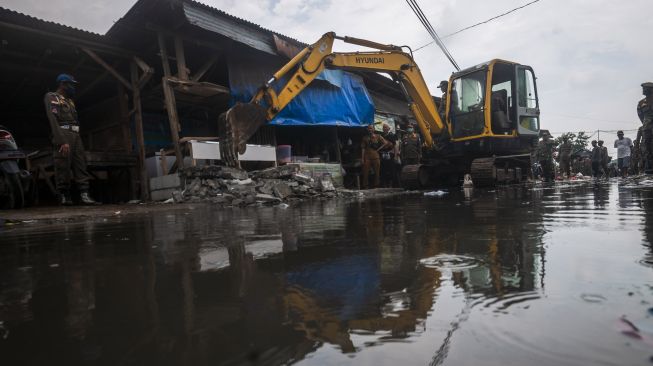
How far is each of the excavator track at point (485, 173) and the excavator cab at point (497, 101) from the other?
2.36ft

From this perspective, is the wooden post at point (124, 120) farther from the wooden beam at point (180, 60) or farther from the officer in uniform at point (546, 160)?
the officer in uniform at point (546, 160)

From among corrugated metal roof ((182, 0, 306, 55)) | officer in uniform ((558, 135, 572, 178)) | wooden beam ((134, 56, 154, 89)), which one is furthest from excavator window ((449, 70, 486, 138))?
officer in uniform ((558, 135, 572, 178))

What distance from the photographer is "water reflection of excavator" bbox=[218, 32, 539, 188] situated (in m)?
8.81

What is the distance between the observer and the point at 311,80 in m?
8.84

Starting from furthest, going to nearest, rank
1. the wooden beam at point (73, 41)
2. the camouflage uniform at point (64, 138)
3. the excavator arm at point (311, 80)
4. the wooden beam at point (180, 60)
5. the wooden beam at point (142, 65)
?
the wooden beam at point (142, 65)
the wooden beam at point (180, 60)
the excavator arm at point (311, 80)
the wooden beam at point (73, 41)
the camouflage uniform at point (64, 138)

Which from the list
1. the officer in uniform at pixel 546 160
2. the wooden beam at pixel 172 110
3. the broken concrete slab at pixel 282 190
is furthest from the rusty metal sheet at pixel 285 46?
the officer in uniform at pixel 546 160

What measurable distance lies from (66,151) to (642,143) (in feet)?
43.2

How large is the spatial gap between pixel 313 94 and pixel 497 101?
477 cm

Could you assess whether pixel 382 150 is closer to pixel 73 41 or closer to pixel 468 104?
pixel 468 104

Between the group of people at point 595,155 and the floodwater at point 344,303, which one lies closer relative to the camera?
the floodwater at point 344,303

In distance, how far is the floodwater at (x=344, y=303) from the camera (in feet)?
2.55

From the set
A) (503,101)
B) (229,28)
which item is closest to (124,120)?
(229,28)

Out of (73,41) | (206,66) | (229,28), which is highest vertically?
(229,28)

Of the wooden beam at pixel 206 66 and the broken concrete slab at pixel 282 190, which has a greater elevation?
the wooden beam at pixel 206 66
